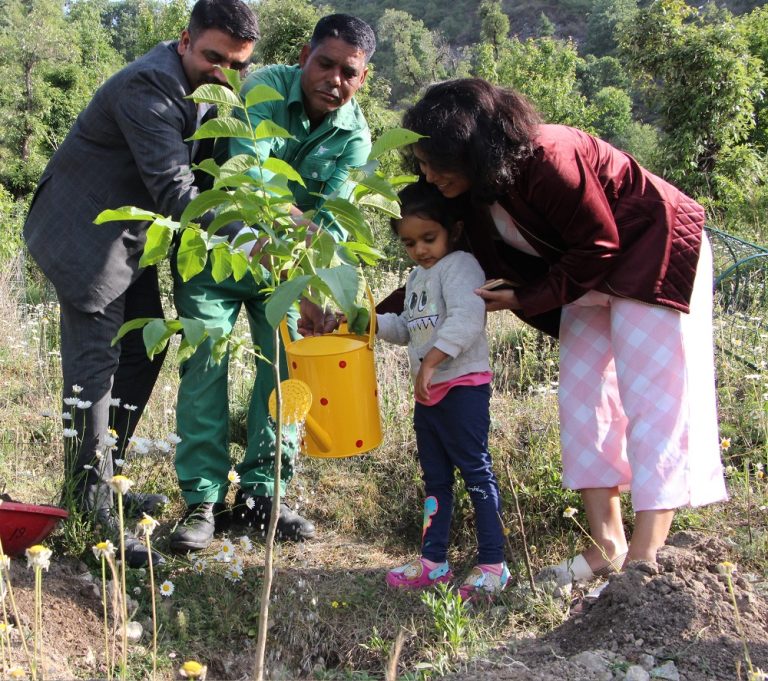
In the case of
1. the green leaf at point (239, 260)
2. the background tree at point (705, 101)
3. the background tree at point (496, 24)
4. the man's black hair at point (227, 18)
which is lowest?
the green leaf at point (239, 260)

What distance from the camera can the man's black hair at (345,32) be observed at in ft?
8.71

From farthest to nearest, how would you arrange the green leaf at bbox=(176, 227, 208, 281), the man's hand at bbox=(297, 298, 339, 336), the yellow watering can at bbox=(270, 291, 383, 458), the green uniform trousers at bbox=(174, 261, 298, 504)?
the green uniform trousers at bbox=(174, 261, 298, 504), the man's hand at bbox=(297, 298, 339, 336), the yellow watering can at bbox=(270, 291, 383, 458), the green leaf at bbox=(176, 227, 208, 281)

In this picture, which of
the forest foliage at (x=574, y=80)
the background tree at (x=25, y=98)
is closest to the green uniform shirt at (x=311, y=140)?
the forest foliage at (x=574, y=80)

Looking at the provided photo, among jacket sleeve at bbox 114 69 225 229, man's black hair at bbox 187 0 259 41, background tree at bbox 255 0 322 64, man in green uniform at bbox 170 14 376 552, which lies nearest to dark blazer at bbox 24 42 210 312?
jacket sleeve at bbox 114 69 225 229

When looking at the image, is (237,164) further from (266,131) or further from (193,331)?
(193,331)

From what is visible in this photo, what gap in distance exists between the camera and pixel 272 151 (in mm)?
2789

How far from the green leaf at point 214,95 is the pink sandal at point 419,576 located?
5.58 feet

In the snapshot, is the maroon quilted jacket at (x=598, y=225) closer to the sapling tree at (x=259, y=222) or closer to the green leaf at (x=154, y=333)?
the sapling tree at (x=259, y=222)

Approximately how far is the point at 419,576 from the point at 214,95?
173 cm

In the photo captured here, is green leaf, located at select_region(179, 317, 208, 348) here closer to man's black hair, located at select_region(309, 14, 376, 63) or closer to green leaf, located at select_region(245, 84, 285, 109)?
green leaf, located at select_region(245, 84, 285, 109)

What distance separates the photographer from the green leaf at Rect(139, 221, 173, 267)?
1459 millimetres

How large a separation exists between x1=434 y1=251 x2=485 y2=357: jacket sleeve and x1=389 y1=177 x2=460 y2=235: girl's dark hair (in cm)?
14

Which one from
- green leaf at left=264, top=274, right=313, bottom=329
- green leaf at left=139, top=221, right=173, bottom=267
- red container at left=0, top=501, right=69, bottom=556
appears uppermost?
green leaf at left=139, top=221, right=173, bottom=267

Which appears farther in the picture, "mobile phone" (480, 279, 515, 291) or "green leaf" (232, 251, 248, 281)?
"mobile phone" (480, 279, 515, 291)
